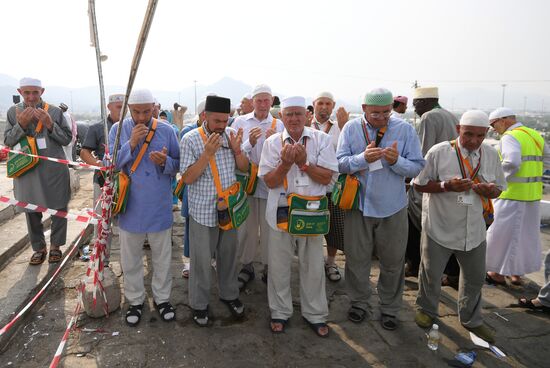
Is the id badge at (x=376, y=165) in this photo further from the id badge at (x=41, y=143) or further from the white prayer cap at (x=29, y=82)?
the white prayer cap at (x=29, y=82)

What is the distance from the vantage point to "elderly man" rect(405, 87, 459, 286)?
438cm

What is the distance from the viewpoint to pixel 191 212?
3.45m

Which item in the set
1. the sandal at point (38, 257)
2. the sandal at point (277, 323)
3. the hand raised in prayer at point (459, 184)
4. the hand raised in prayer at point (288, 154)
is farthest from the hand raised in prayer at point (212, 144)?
the sandal at point (38, 257)

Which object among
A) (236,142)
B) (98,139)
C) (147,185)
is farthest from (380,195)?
(98,139)

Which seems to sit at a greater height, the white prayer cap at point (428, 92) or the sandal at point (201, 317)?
the white prayer cap at point (428, 92)

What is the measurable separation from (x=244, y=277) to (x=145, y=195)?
5.44ft

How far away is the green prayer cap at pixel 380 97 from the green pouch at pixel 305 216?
1042 mm

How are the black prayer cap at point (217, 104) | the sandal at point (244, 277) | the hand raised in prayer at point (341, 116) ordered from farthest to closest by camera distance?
the hand raised in prayer at point (341, 116) → the sandal at point (244, 277) → the black prayer cap at point (217, 104)

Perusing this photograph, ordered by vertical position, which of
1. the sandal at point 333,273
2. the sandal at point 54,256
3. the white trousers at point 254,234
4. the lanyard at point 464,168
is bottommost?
the sandal at point 333,273

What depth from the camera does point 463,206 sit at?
3.35 m

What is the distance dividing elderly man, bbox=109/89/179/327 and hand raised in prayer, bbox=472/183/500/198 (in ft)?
9.03

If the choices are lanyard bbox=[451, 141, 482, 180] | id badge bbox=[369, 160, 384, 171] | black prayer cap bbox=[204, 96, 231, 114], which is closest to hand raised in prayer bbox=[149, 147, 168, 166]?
black prayer cap bbox=[204, 96, 231, 114]

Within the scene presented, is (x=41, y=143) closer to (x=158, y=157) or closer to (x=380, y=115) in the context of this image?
(x=158, y=157)

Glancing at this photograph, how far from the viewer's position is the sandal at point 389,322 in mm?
3537
